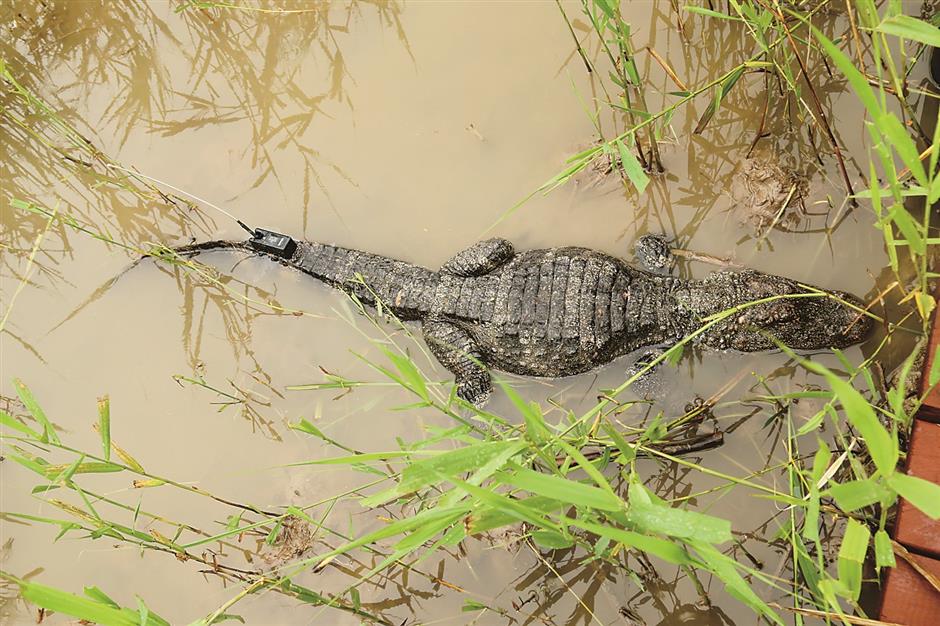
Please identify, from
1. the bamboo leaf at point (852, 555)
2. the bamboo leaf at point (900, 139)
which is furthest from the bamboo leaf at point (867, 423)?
the bamboo leaf at point (900, 139)

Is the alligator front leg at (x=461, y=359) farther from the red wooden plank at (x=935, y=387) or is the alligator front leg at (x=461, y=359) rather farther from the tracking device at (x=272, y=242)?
the red wooden plank at (x=935, y=387)

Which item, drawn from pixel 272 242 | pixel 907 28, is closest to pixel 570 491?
pixel 907 28

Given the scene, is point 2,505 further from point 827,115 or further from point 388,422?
point 827,115

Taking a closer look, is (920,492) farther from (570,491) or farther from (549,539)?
(549,539)

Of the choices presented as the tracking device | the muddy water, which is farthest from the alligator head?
the tracking device

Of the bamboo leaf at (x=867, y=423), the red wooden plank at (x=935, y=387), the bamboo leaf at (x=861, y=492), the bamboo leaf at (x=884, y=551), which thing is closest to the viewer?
the bamboo leaf at (x=867, y=423)
